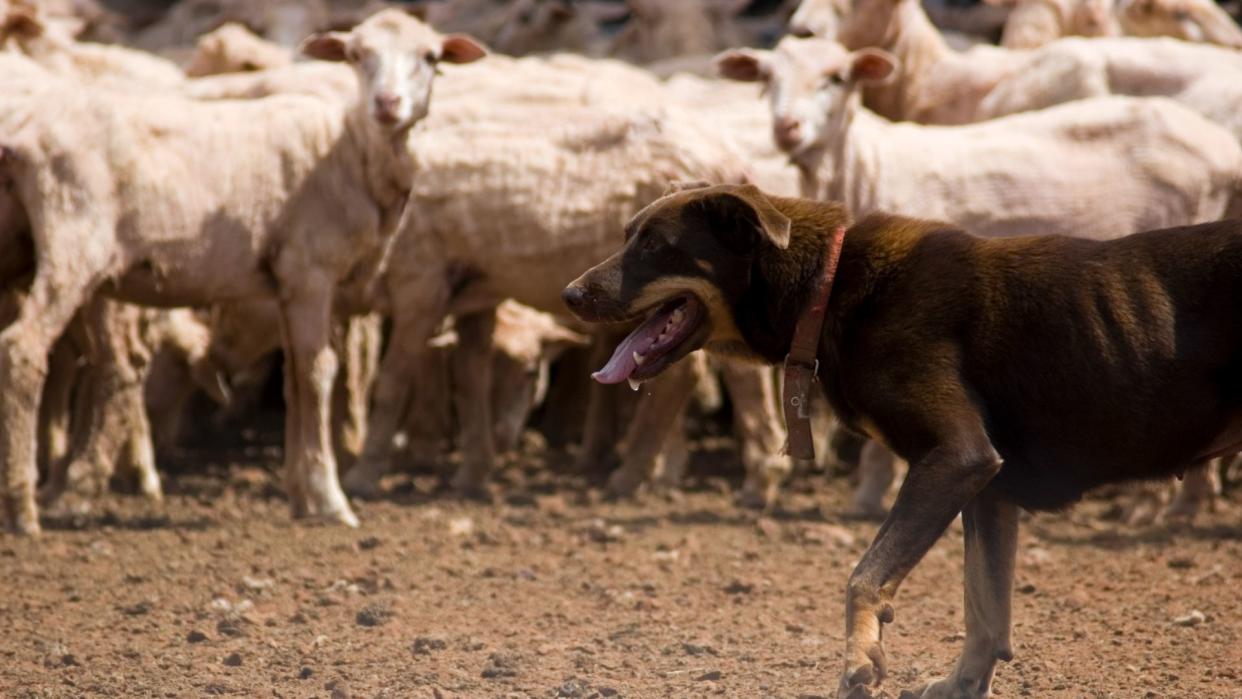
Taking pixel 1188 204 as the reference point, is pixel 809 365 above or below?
above

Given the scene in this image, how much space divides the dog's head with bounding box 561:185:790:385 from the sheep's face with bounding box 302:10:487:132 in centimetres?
369

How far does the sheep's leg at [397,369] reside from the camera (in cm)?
1035

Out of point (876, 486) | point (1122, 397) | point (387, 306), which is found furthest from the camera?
point (387, 306)

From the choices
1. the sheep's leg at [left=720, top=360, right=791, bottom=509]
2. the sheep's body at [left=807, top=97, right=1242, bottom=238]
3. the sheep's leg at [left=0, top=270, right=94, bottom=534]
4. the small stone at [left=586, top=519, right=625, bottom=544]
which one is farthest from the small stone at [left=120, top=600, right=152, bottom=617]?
the sheep's body at [left=807, top=97, right=1242, bottom=238]

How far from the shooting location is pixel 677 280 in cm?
558

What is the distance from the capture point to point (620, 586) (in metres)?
7.86

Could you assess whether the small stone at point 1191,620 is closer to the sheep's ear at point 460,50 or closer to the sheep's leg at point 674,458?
the sheep's leg at point 674,458

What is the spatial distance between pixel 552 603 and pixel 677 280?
7.71 ft

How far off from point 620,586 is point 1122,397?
3.09m

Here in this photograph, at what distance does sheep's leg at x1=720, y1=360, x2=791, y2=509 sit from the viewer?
10242 millimetres

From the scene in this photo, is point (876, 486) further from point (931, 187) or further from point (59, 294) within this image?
point (59, 294)

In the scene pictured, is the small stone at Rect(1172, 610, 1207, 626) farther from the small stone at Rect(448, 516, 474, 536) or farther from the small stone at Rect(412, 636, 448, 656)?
the small stone at Rect(448, 516, 474, 536)

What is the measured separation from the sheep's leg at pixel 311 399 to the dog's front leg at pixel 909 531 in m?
4.52

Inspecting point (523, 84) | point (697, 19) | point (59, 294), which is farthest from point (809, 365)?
point (697, 19)
